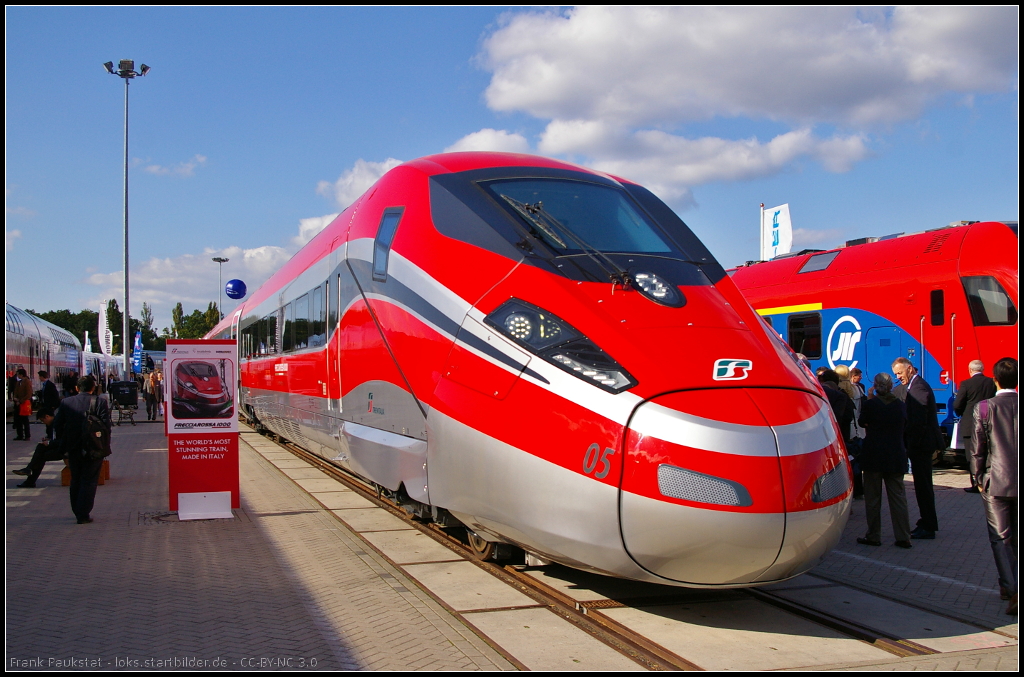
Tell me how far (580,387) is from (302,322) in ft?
24.7

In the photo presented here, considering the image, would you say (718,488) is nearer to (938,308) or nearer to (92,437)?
(92,437)

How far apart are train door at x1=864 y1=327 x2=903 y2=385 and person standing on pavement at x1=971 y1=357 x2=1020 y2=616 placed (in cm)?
838

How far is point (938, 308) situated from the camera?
1316 cm

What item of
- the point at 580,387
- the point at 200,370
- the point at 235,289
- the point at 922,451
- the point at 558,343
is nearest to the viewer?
the point at 580,387

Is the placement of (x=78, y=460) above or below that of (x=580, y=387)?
below

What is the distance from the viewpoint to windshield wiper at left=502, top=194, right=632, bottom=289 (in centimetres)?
579

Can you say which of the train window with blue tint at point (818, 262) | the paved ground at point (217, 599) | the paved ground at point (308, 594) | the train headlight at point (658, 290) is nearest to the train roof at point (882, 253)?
the train window with blue tint at point (818, 262)

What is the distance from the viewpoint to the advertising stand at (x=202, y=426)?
9500 millimetres

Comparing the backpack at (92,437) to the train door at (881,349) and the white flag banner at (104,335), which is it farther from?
the white flag banner at (104,335)

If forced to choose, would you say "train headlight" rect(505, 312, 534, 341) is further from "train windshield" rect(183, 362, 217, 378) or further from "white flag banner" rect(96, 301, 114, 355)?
"white flag banner" rect(96, 301, 114, 355)

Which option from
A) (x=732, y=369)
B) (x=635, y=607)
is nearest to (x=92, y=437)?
(x=635, y=607)

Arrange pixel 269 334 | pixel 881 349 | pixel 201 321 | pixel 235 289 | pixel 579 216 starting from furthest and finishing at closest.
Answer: pixel 201 321, pixel 235 289, pixel 269 334, pixel 881 349, pixel 579 216

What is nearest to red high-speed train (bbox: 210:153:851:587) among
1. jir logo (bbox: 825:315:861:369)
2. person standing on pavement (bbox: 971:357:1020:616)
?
person standing on pavement (bbox: 971:357:1020:616)

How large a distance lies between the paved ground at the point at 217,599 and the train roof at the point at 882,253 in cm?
1074
